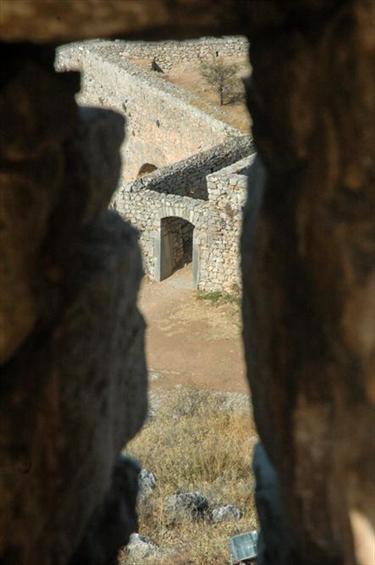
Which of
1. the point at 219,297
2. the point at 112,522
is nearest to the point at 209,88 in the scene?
the point at 219,297

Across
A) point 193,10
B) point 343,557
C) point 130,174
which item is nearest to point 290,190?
point 193,10

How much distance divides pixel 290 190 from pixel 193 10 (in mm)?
520

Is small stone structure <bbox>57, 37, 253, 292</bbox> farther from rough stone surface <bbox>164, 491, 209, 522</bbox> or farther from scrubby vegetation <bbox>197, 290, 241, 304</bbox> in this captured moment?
rough stone surface <bbox>164, 491, 209, 522</bbox>

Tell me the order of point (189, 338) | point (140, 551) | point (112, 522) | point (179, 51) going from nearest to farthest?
1. point (112, 522)
2. point (140, 551)
3. point (189, 338)
4. point (179, 51)

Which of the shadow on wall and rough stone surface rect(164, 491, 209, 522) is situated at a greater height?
the shadow on wall

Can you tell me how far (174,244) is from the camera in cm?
1573

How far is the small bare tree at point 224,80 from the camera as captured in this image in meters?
24.4

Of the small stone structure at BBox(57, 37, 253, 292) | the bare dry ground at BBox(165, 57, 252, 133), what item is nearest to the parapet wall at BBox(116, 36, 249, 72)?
the bare dry ground at BBox(165, 57, 252, 133)

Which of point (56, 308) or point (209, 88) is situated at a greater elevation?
point (209, 88)

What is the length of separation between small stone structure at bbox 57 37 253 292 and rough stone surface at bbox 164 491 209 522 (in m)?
7.78

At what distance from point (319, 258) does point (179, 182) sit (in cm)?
1377

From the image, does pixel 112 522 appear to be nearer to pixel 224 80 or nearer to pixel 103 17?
pixel 103 17

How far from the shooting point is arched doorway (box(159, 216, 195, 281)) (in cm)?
1538

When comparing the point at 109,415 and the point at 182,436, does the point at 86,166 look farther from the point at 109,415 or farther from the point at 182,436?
the point at 182,436
